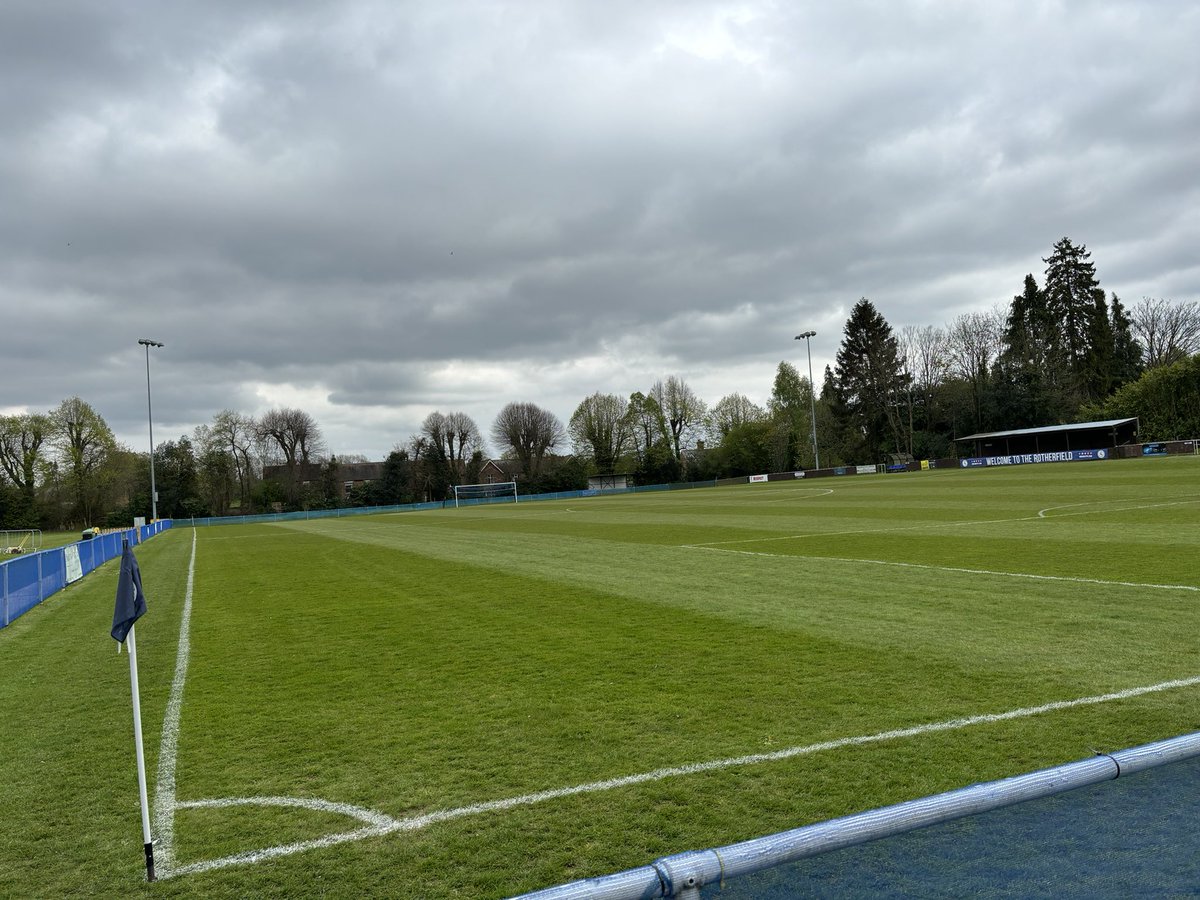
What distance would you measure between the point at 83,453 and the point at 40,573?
7463 cm

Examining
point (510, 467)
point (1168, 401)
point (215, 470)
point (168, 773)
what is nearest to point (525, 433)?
point (510, 467)

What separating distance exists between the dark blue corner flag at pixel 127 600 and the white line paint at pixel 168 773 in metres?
1.22

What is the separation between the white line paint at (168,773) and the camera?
4564 millimetres

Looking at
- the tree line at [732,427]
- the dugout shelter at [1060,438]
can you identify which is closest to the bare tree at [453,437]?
the tree line at [732,427]

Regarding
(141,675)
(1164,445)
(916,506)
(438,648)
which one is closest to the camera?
(141,675)

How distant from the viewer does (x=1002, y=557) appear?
1520cm

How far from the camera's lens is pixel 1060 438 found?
75.1 m

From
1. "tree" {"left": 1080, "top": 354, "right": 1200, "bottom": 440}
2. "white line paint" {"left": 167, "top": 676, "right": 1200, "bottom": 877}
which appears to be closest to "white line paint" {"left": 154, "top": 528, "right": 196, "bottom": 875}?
"white line paint" {"left": 167, "top": 676, "right": 1200, "bottom": 877}

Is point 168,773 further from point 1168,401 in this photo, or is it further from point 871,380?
point 871,380

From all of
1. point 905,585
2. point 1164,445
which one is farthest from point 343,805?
point 1164,445

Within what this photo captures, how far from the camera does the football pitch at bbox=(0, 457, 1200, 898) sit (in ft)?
14.6

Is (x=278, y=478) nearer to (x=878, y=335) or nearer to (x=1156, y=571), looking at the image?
(x=878, y=335)

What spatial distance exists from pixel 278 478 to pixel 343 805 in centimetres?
10354

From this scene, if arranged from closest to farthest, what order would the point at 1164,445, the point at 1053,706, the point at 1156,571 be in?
the point at 1053,706, the point at 1156,571, the point at 1164,445
